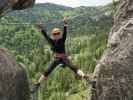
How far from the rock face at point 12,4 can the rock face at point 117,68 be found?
2.78 m

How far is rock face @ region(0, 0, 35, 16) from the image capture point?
11.6 m

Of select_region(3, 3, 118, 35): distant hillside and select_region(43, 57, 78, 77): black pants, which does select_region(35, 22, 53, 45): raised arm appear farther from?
select_region(43, 57, 78, 77): black pants

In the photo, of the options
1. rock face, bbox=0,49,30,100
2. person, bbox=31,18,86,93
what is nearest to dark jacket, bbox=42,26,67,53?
person, bbox=31,18,86,93

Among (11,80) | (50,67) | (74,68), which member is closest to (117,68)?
(74,68)

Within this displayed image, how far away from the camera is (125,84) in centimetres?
1072

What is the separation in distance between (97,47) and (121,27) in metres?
16.2

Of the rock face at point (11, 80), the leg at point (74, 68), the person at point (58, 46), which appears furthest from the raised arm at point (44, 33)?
the rock face at point (11, 80)

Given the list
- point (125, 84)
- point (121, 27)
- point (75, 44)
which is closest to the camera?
point (125, 84)

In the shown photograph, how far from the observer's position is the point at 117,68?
10922mm

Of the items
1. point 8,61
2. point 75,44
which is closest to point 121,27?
point 8,61

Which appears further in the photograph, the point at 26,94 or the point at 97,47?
the point at 97,47

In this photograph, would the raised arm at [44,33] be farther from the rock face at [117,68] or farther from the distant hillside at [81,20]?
the rock face at [117,68]

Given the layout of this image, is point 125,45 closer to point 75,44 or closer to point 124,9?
point 124,9

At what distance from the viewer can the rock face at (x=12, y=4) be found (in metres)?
11.6
